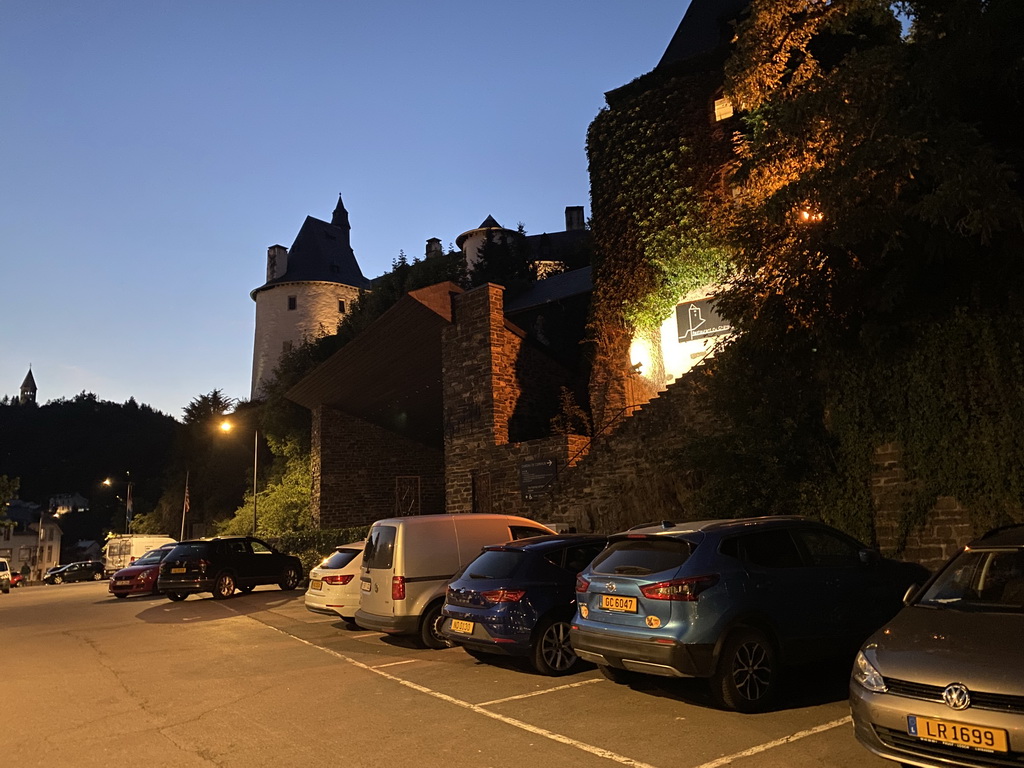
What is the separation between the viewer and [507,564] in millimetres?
8789

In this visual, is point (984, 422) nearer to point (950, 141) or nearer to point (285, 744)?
point (950, 141)

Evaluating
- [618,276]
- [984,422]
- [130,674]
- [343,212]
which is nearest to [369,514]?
[618,276]

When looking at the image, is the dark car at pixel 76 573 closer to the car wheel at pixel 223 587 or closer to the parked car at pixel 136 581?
the parked car at pixel 136 581

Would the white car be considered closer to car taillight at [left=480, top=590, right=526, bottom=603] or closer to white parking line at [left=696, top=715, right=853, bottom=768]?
car taillight at [left=480, top=590, right=526, bottom=603]

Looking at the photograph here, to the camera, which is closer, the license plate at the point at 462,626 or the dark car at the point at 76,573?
the license plate at the point at 462,626

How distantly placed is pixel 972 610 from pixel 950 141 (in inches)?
234

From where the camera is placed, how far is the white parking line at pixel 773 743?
522 centimetres

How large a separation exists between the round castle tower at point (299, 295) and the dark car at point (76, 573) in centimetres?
1951

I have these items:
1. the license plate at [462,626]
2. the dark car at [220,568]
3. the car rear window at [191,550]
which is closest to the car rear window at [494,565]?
the license plate at [462,626]

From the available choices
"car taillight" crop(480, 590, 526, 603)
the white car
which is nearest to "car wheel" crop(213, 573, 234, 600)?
the white car

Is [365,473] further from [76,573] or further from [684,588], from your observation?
[684,588]

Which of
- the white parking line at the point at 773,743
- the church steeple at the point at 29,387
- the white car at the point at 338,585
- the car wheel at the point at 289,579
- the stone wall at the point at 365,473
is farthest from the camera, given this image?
the church steeple at the point at 29,387

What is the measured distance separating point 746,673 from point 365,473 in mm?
26957

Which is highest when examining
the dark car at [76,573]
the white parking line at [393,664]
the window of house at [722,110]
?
the window of house at [722,110]
